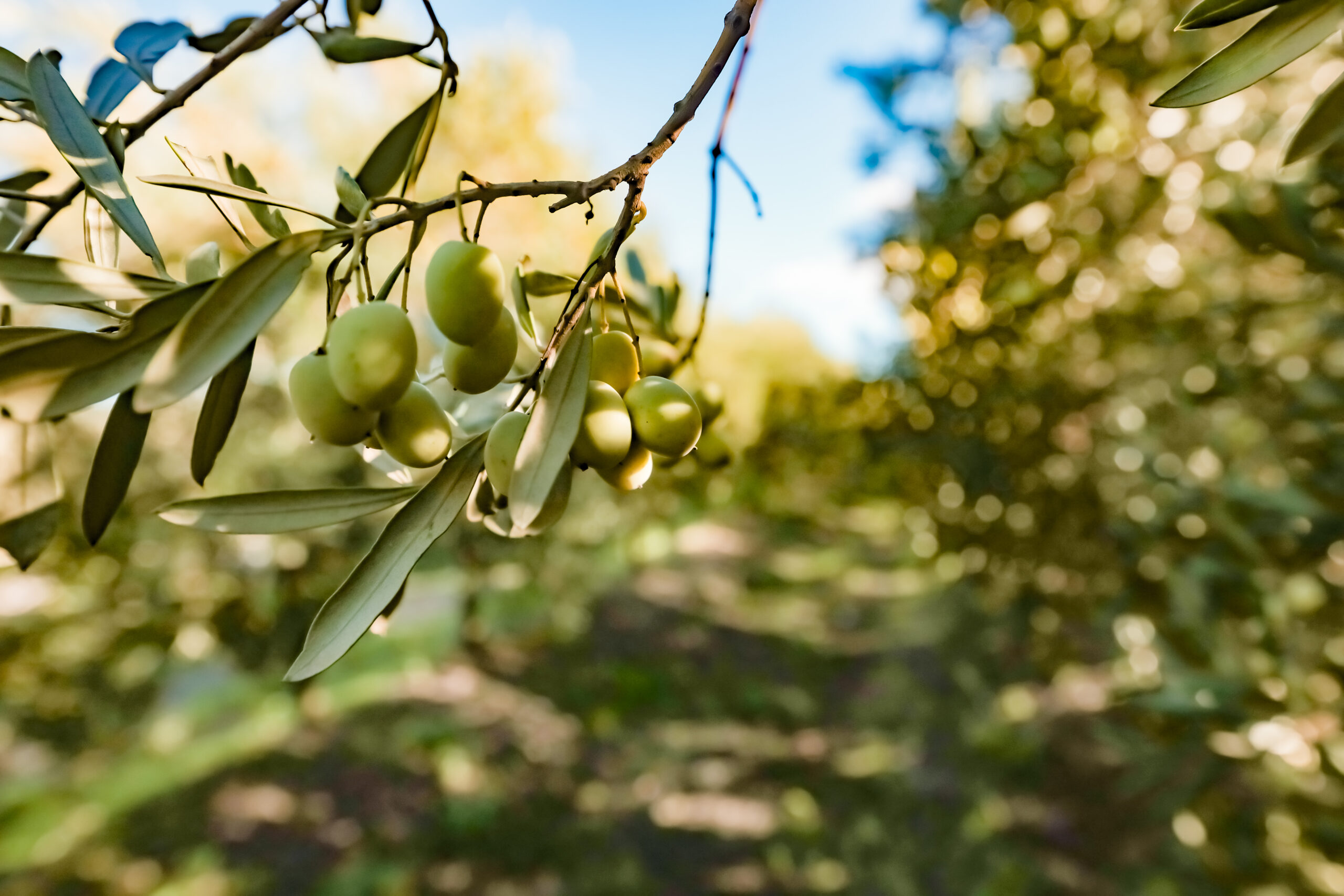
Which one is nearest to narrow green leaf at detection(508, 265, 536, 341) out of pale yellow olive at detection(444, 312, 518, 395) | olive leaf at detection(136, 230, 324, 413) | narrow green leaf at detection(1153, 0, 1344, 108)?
pale yellow olive at detection(444, 312, 518, 395)

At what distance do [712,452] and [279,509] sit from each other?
42cm

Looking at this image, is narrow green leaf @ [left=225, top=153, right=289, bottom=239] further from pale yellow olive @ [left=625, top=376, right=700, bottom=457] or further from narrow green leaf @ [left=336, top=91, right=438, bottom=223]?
pale yellow olive @ [left=625, top=376, right=700, bottom=457]

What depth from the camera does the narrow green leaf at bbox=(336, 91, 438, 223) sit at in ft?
2.16

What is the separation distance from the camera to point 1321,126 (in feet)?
1.42

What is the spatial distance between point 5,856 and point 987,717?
4.84 metres

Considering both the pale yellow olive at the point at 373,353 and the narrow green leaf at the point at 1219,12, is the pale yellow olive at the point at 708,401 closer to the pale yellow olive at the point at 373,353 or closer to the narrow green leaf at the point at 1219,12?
the pale yellow olive at the point at 373,353

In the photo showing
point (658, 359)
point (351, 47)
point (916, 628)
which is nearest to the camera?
point (351, 47)

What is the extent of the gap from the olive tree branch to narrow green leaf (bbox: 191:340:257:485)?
0.14 meters

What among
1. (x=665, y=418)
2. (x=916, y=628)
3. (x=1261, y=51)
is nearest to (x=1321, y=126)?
(x=1261, y=51)

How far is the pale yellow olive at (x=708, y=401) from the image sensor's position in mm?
765

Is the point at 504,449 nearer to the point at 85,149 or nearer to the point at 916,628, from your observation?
the point at 85,149

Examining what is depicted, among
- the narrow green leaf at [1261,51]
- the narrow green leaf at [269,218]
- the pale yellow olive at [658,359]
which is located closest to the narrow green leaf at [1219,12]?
the narrow green leaf at [1261,51]

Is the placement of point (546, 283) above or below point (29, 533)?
above

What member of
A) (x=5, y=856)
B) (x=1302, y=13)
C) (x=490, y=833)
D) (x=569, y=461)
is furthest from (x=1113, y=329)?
(x=5, y=856)
